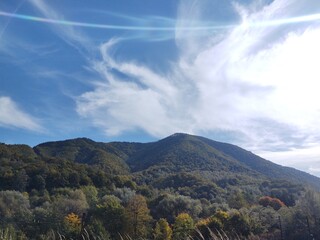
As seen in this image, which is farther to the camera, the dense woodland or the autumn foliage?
the autumn foliage

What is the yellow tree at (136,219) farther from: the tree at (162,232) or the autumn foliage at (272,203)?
the autumn foliage at (272,203)

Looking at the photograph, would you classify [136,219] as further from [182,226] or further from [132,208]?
[182,226]

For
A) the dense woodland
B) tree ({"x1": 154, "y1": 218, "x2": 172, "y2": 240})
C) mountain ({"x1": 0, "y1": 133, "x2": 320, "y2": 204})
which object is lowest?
tree ({"x1": 154, "y1": 218, "x2": 172, "y2": 240})

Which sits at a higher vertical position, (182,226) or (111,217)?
(111,217)

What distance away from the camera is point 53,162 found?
10944 cm

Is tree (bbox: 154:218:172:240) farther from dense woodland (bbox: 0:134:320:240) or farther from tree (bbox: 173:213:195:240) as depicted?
tree (bbox: 173:213:195:240)

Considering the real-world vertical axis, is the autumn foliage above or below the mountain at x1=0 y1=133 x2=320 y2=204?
below

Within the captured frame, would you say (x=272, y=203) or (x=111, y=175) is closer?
(x=272, y=203)

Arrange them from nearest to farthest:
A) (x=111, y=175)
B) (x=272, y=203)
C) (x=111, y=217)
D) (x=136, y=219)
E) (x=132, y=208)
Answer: (x=111, y=217), (x=136, y=219), (x=132, y=208), (x=272, y=203), (x=111, y=175)

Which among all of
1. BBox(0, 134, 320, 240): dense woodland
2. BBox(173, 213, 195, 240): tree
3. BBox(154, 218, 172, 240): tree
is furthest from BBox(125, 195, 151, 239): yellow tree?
BBox(173, 213, 195, 240): tree

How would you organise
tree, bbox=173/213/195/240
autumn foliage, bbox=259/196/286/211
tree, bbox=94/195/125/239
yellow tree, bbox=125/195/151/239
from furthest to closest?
autumn foliage, bbox=259/196/286/211
yellow tree, bbox=125/195/151/239
tree, bbox=94/195/125/239
tree, bbox=173/213/195/240

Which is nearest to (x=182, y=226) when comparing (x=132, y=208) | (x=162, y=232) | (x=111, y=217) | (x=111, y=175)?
(x=162, y=232)

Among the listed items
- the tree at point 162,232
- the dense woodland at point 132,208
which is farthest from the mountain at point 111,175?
the tree at point 162,232

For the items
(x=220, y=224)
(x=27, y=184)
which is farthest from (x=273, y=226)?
(x=27, y=184)
